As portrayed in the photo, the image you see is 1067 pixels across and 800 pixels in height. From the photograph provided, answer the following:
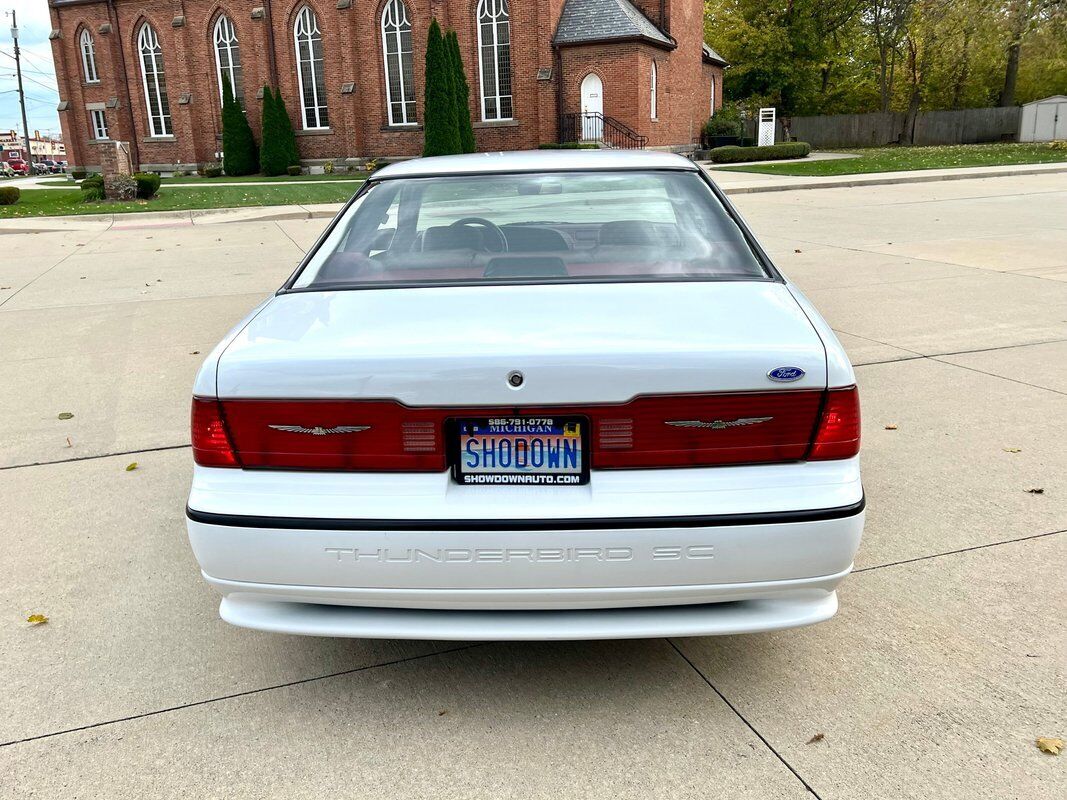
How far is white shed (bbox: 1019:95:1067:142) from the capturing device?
4488cm

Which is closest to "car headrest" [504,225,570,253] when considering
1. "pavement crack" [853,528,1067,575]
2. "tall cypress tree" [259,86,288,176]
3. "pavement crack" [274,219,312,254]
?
"pavement crack" [853,528,1067,575]

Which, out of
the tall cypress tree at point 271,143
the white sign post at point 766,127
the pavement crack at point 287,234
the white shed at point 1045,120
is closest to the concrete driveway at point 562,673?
the pavement crack at point 287,234

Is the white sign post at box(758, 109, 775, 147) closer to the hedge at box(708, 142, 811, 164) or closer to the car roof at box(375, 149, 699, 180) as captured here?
the hedge at box(708, 142, 811, 164)

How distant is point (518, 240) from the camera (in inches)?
142

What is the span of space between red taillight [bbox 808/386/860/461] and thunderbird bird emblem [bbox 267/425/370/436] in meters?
1.25

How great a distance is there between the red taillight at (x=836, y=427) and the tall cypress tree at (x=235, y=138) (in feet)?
131

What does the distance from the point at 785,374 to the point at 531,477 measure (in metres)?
0.74

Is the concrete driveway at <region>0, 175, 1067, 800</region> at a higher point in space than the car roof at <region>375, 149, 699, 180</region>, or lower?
lower

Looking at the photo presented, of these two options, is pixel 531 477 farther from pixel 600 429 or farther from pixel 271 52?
pixel 271 52

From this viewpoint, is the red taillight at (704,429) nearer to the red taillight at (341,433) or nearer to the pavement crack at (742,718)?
the red taillight at (341,433)

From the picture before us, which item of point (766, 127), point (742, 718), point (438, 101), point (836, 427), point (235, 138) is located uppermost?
point (438, 101)

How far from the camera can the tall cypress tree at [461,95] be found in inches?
1315

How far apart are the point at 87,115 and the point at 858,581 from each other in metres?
48.7

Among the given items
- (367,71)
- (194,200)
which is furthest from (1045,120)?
(194,200)
